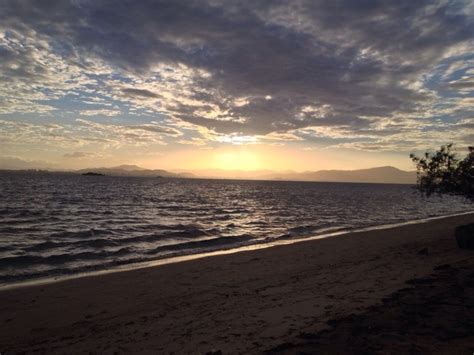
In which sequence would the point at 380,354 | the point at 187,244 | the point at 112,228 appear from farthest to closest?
1. the point at 112,228
2. the point at 187,244
3. the point at 380,354

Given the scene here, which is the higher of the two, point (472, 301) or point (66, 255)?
point (472, 301)

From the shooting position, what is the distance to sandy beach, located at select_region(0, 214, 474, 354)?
6488mm

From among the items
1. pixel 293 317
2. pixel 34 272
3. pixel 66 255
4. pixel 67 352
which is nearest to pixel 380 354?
pixel 293 317

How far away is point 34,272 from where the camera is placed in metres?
13.6

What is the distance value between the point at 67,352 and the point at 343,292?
277 inches

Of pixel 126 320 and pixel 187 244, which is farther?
pixel 187 244

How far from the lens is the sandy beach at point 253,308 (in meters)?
6.49

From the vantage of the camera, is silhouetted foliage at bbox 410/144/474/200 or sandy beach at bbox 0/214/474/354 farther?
silhouetted foliage at bbox 410/144/474/200

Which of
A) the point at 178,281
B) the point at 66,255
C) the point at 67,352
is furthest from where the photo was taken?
the point at 66,255

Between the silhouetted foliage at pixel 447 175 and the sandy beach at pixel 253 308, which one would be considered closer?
the sandy beach at pixel 253 308

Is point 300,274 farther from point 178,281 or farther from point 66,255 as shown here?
point 66,255

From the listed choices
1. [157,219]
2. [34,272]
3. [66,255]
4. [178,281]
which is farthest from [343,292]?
[157,219]

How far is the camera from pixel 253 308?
880cm

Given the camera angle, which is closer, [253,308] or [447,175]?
[253,308]
